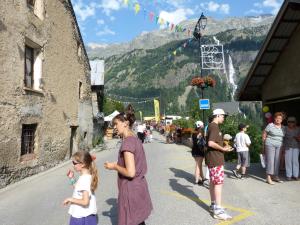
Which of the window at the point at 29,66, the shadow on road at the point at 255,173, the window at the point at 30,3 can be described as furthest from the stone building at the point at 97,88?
the shadow on road at the point at 255,173

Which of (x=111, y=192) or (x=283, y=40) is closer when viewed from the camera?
(x=111, y=192)

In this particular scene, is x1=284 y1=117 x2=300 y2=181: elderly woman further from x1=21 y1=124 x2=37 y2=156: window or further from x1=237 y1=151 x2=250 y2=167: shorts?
x1=21 y1=124 x2=37 y2=156: window

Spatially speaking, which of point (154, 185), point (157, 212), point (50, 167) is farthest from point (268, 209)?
point (50, 167)

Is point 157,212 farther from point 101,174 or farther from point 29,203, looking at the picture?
point 101,174

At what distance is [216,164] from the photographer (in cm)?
673

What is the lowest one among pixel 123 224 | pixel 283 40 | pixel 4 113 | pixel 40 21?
pixel 123 224

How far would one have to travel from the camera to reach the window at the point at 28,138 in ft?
44.8

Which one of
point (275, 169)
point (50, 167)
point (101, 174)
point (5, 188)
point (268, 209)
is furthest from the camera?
point (50, 167)

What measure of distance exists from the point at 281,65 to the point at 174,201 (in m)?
6.24

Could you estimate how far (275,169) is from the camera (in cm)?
973

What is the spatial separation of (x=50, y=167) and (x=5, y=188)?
15.8 feet

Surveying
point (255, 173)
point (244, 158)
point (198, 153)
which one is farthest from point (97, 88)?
point (198, 153)

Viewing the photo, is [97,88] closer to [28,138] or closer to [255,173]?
[28,138]

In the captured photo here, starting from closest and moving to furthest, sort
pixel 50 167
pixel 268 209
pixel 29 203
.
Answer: pixel 268 209, pixel 29 203, pixel 50 167
